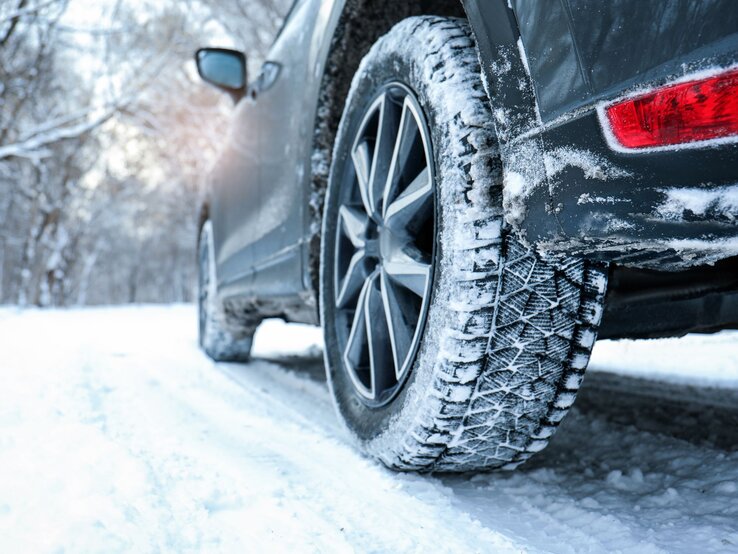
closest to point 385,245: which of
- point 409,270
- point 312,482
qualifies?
point 409,270

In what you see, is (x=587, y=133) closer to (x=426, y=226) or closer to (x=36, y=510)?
(x=426, y=226)

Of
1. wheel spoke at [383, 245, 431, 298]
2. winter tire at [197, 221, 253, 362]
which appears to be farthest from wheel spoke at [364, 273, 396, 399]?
winter tire at [197, 221, 253, 362]

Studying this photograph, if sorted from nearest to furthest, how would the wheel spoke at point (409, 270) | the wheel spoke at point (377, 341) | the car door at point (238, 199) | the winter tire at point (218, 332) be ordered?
the wheel spoke at point (409, 270), the wheel spoke at point (377, 341), the car door at point (238, 199), the winter tire at point (218, 332)

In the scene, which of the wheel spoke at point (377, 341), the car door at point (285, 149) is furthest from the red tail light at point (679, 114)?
the car door at point (285, 149)

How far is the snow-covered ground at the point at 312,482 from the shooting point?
112 centimetres

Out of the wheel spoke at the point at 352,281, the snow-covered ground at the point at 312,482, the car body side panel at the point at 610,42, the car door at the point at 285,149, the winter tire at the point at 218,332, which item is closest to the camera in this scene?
the car body side panel at the point at 610,42

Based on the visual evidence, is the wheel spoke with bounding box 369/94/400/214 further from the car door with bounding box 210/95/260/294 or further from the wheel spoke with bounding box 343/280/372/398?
the car door with bounding box 210/95/260/294

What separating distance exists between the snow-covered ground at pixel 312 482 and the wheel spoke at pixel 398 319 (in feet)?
1.02

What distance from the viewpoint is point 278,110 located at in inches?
91.7

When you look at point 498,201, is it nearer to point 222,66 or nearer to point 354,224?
point 354,224

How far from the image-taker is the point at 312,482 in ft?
4.81

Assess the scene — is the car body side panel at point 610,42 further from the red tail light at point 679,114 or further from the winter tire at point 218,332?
the winter tire at point 218,332

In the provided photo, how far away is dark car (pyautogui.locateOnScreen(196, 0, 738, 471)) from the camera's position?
813mm

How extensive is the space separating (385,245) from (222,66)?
1.79 meters
